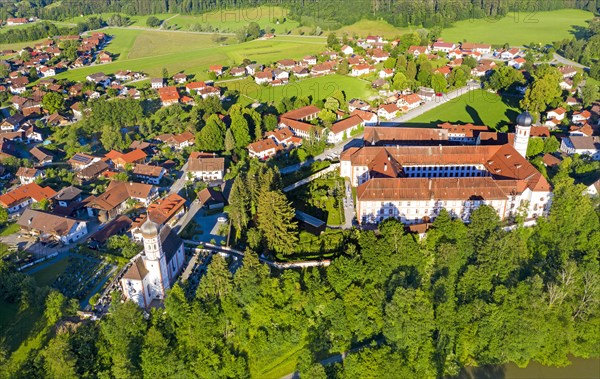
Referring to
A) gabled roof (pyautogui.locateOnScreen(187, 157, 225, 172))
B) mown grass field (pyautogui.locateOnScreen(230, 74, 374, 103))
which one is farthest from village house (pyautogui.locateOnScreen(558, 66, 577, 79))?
gabled roof (pyautogui.locateOnScreen(187, 157, 225, 172))

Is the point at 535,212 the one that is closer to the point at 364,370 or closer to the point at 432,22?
the point at 364,370

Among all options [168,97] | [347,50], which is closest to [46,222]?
[168,97]

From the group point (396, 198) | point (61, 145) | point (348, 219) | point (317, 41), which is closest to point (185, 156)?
point (61, 145)

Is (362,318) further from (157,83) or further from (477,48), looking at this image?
(477,48)

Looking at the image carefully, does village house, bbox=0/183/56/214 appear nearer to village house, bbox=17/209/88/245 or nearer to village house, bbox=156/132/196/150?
village house, bbox=17/209/88/245

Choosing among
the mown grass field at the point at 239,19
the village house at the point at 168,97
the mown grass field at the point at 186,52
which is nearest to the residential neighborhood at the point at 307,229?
the village house at the point at 168,97

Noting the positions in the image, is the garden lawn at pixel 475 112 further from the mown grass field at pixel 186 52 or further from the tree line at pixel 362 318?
the mown grass field at pixel 186 52

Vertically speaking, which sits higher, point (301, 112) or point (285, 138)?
point (301, 112)
